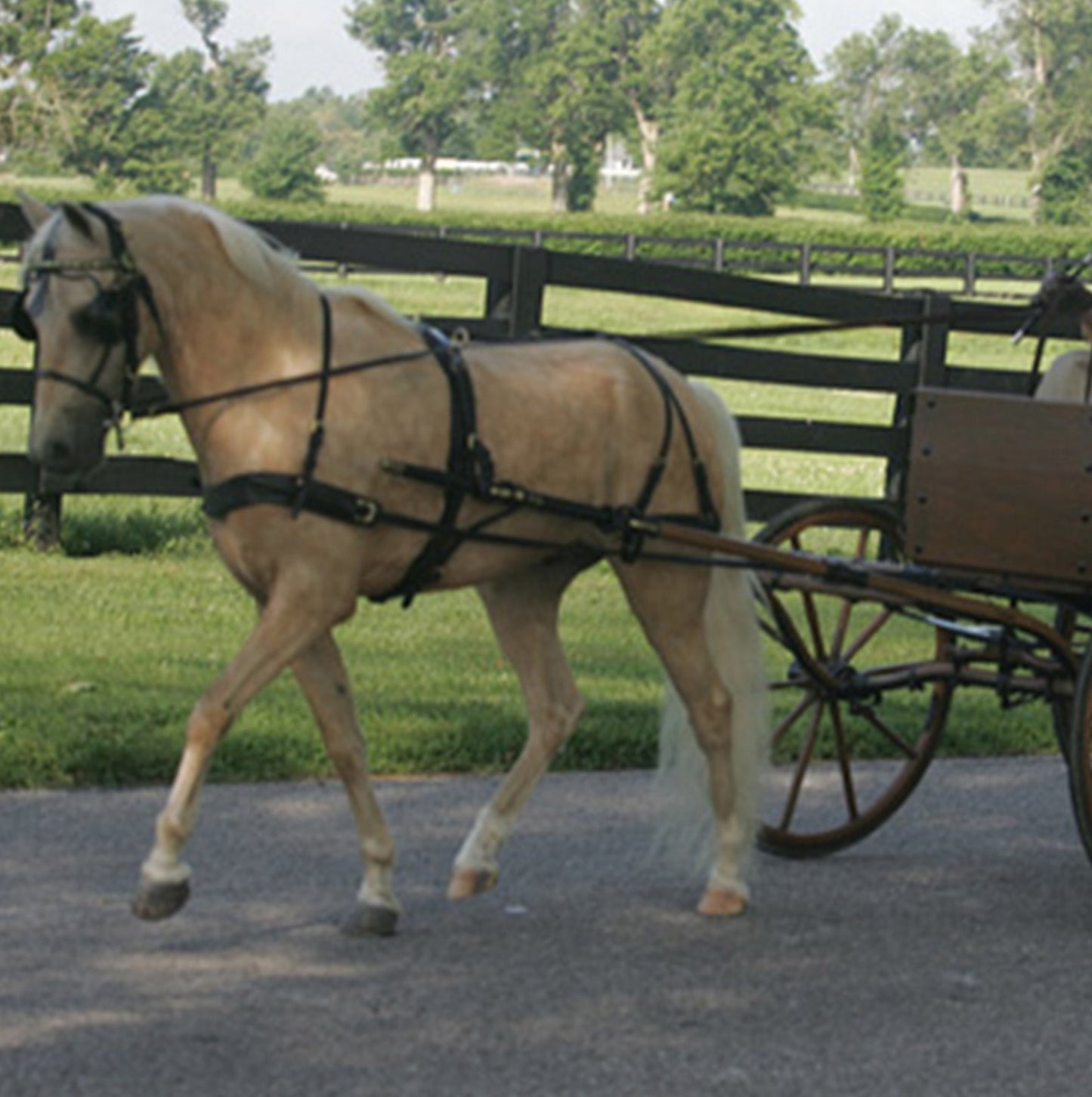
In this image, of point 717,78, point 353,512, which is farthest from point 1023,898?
point 717,78

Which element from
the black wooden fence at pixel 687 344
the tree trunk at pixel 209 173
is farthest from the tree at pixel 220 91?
the black wooden fence at pixel 687 344

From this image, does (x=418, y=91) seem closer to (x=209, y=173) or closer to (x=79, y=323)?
(x=209, y=173)

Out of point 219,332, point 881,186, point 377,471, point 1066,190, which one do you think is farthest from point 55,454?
point 1066,190

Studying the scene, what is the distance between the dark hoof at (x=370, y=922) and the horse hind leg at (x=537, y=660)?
456 millimetres

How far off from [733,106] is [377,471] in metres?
106

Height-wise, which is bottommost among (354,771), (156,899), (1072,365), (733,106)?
(733,106)

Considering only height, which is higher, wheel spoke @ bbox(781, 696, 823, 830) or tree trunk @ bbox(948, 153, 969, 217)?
wheel spoke @ bbox(781, 696, 823, 830)

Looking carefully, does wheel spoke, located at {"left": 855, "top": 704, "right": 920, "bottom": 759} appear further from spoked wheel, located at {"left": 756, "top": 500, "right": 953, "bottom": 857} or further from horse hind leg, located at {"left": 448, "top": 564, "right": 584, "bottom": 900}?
horse hind leg, located at {"left": 448, "top": 564, "right": 584, "bottom": 900}

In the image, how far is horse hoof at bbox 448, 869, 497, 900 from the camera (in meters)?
6.22

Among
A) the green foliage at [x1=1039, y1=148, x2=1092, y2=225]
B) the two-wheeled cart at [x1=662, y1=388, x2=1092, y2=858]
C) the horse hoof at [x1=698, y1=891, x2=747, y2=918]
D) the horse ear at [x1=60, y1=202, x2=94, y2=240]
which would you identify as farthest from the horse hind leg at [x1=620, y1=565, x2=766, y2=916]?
the green foliage at [x1=1039, y1=148, x2=1092, y2=225]

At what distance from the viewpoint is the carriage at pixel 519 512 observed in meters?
5.47

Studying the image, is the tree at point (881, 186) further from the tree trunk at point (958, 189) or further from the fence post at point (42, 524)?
the fence post at point (42, 524)

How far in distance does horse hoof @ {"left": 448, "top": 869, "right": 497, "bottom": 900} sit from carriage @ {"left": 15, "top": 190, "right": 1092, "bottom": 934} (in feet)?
0.03

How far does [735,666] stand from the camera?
657 cm
